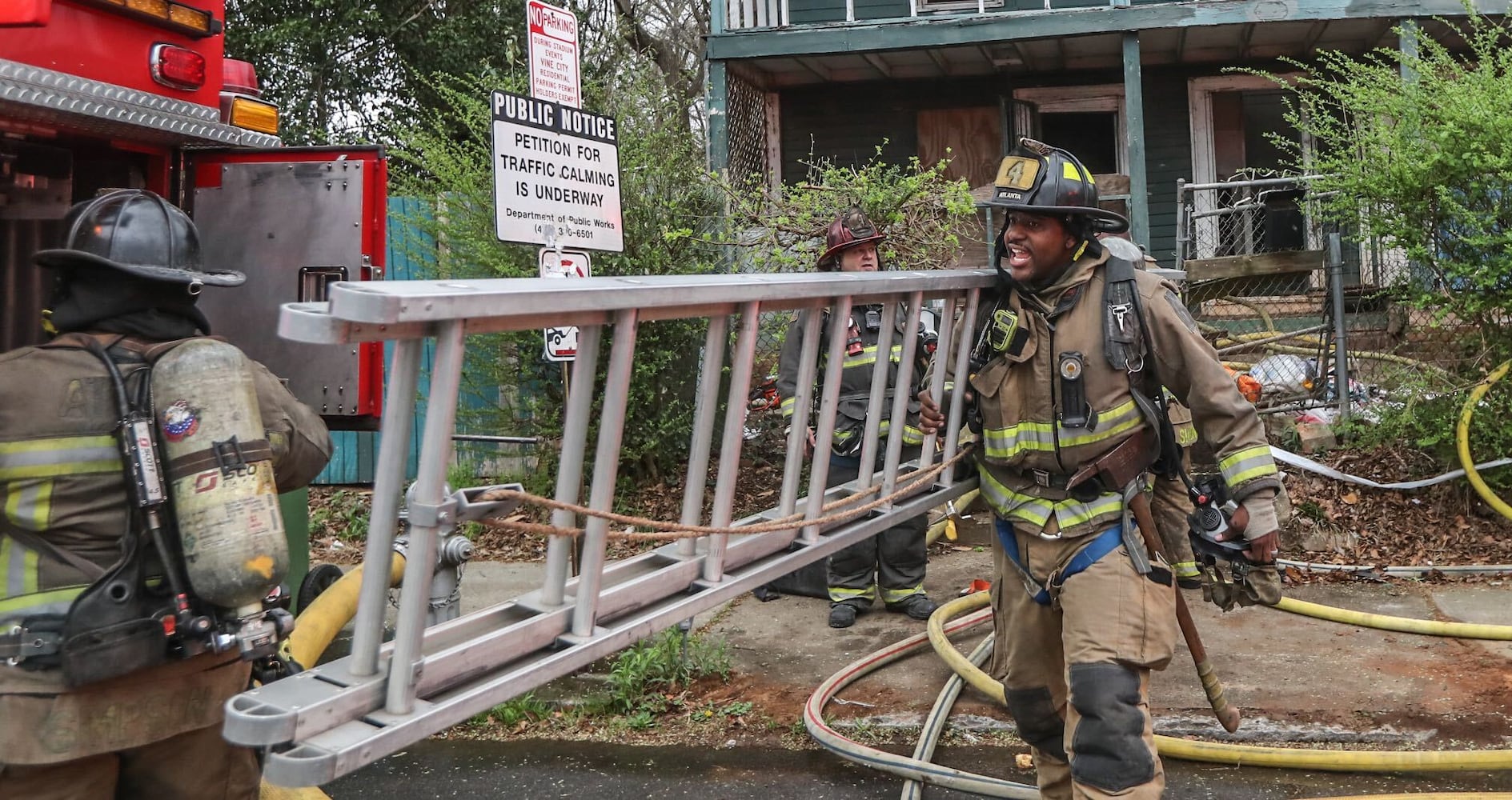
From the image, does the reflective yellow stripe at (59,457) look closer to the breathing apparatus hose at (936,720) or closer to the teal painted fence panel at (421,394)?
the breathing apparatus hose at (936,720)

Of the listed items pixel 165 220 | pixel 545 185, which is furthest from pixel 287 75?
pixel 165 220

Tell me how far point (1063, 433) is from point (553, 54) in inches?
111

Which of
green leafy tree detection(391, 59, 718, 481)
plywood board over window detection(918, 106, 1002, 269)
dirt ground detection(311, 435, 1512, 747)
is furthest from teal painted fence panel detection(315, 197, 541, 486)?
plywood board over window detection(918, 106, 1002, 269)

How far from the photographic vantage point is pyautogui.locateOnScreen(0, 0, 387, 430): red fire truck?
11.8 ft

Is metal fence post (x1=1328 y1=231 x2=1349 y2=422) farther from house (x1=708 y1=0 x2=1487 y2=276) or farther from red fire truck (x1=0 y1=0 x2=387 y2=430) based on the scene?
red fire truck (x1=0 y1=0 x2=387 y2=430)

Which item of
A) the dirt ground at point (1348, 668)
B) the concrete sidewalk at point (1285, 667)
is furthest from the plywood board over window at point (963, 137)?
the concrete sidewalk at point (1285, 667)

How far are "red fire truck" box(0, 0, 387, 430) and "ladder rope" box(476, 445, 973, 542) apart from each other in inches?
87.3

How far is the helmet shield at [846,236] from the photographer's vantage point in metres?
5.62

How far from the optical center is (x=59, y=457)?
7.51 ft

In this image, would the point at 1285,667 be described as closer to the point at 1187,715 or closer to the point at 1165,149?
the point at 1187,715

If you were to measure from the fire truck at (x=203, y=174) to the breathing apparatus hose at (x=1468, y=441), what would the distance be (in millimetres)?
5272

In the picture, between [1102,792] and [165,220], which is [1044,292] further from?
[165,220]

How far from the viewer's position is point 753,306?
246 centimetres

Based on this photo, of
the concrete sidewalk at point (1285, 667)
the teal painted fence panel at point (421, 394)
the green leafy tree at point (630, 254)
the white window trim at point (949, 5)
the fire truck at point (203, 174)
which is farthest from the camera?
the white window trim at point (949, 5)
